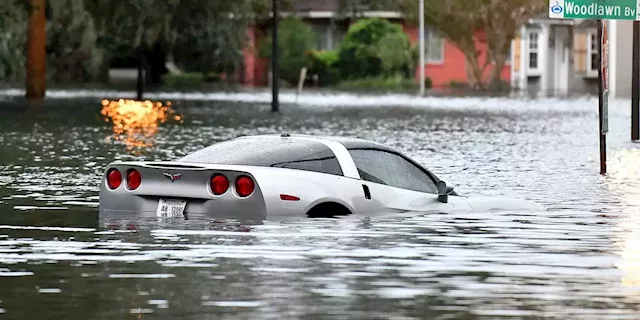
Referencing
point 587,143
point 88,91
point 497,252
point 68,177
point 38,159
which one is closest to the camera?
point 497,252

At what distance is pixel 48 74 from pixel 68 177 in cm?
7079

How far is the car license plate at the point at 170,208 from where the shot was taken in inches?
653

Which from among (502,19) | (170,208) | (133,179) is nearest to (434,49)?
(502,19)

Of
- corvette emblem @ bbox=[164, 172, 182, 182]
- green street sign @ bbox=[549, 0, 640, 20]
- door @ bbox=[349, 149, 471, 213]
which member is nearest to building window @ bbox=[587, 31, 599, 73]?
green street sign @ bbox=[549, 0, 640, 20]

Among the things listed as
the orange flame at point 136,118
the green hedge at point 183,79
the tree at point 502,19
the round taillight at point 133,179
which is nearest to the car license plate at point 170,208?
the round taillight at point 133,179

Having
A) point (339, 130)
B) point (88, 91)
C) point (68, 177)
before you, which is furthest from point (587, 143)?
point (88, 91)

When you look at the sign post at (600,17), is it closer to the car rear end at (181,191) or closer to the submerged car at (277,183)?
the submerged car at (277,183)

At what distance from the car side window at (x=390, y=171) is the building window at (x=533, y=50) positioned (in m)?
80.7

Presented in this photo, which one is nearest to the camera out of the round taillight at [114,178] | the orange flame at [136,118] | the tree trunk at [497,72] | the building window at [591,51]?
the round taillight at [114,178]

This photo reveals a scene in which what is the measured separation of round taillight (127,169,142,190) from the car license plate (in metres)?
0.29

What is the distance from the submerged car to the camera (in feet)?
53.4

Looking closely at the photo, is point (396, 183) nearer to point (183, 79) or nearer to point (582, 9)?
point (582, 9)

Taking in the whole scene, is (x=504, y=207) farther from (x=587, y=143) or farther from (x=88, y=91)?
(x=88, y=91)

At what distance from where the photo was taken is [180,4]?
61.8 metres
